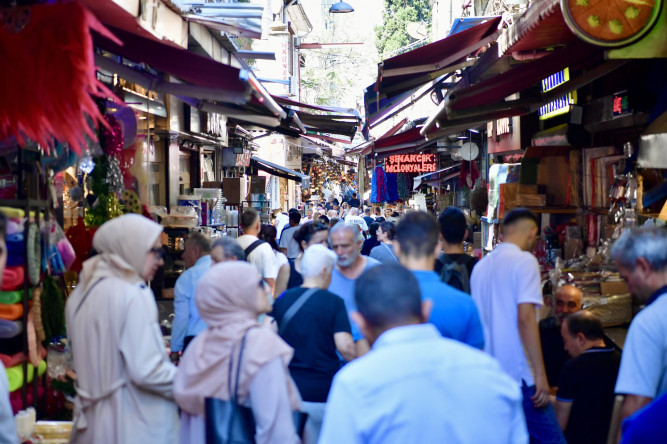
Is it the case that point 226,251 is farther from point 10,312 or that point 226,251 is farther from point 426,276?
point 426,276

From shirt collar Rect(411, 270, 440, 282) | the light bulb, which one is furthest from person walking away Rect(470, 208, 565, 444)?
the light bulb

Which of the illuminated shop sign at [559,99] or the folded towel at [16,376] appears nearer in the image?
the folded towel at [16,376]

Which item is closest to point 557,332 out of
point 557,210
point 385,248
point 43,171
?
point 385,248

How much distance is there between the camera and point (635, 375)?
12.4 feet

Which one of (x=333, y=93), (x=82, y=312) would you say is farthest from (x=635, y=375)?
(x=333, y=93)

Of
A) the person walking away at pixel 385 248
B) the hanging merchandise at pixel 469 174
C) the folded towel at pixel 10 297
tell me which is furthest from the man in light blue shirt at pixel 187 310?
the hanging merchandise at pixel 469 174

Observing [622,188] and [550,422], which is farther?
[622,188]

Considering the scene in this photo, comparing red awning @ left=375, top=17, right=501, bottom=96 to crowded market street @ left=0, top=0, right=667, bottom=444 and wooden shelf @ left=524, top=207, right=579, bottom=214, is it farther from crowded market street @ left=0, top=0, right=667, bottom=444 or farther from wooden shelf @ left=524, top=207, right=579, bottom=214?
wooden shelf @ left=524, top=207, right=579, bottom=214

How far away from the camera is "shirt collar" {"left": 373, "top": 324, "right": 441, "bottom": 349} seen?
8.70 ft

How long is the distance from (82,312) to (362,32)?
7661 cm

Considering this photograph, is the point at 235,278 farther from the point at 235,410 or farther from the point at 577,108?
the point at 577,108

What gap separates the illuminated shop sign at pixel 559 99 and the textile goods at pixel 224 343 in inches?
210

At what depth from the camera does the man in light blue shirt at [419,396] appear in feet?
8.32

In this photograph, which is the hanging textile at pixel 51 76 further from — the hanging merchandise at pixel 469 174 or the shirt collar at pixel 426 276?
the hanging merchandise at pixel 469 174
